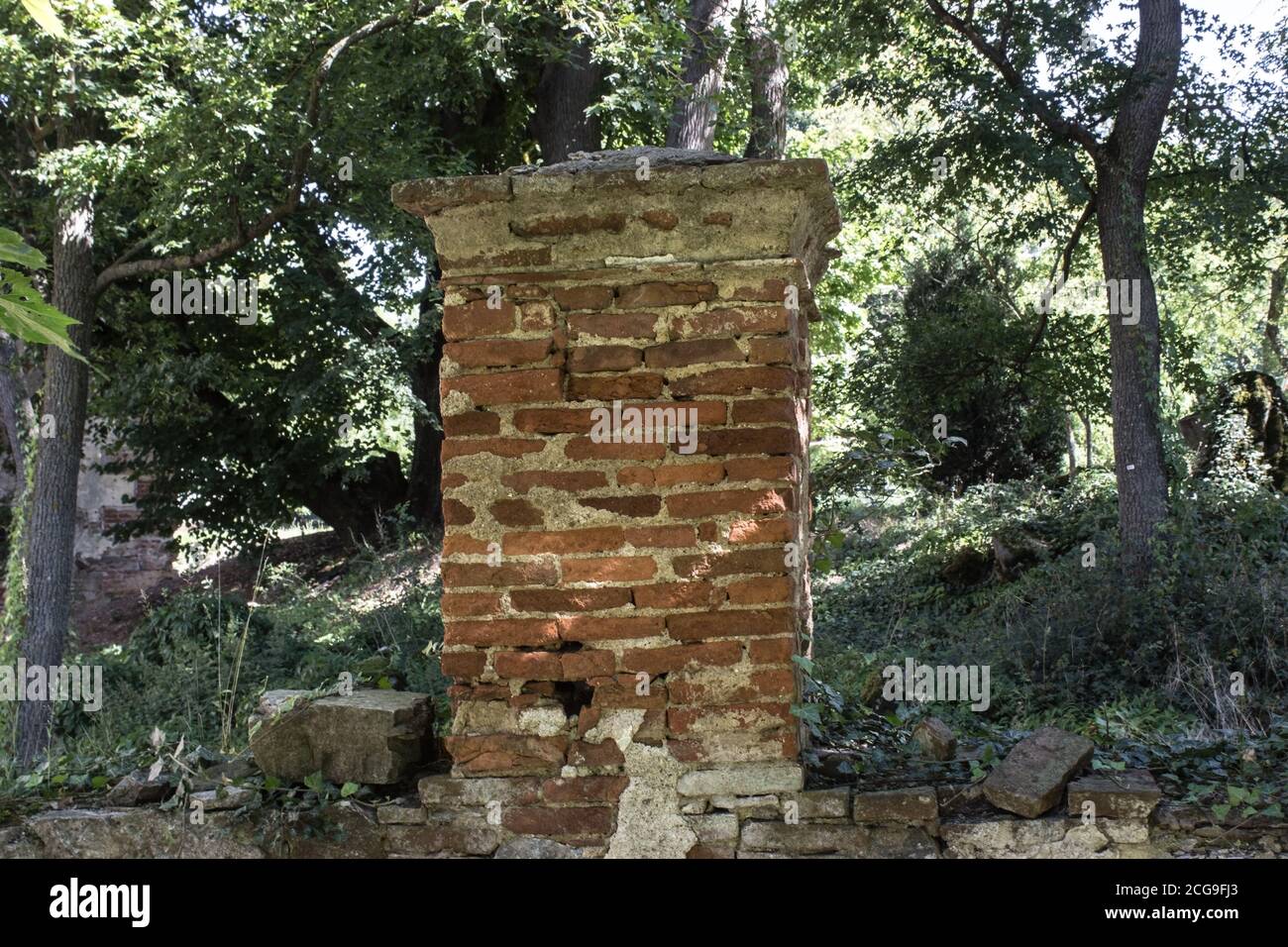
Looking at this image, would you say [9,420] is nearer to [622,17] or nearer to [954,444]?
[622,17]

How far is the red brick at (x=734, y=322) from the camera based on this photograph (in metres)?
3.34

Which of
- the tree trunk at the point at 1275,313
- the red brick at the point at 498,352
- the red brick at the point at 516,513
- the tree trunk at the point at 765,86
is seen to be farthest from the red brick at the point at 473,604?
the tree trunk at the point at 1275,313

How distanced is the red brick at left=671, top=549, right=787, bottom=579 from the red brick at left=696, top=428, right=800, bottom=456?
29cm

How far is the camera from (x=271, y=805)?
3.56m

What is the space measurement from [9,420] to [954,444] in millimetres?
11029

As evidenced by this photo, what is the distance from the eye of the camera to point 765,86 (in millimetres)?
12523

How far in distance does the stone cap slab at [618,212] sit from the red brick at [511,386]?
0.31m

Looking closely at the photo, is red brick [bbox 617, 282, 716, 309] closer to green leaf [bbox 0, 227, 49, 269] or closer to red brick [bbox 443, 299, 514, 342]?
red brick [bbox 443, 299, 514, 342]

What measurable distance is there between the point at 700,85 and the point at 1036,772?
9.50m

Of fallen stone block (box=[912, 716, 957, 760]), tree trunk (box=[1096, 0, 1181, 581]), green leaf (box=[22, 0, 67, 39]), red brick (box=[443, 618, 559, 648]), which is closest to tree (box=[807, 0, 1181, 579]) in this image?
tree trunk (box=[1096, 0, 1181, 581])

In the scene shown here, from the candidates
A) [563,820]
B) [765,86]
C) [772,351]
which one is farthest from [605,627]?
[765,86]

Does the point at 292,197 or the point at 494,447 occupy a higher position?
the point at 292,197

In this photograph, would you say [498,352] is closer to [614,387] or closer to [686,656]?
[614,387]

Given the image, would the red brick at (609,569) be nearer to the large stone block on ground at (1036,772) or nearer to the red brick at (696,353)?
the red brick at (696,353)
